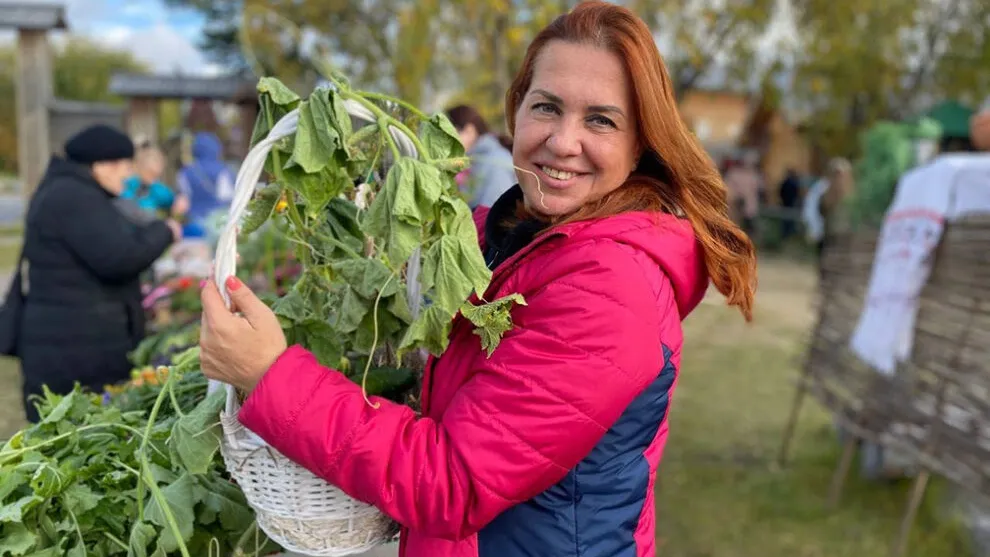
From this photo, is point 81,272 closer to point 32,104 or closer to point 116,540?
point 116,540

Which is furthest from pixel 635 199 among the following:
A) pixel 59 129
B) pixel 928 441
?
pixel 59 129

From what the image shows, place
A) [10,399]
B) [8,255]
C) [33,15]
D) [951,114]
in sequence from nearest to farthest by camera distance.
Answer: [10,399]
[33,15]
[8,255]
[951,114]

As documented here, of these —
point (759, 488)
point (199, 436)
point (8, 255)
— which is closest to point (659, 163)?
point (199, 436)

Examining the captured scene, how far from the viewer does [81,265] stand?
11.5 ft

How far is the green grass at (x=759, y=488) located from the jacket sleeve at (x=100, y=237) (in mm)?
2561

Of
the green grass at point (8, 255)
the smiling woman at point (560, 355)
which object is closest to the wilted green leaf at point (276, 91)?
the smiling woman at point (560, 355)

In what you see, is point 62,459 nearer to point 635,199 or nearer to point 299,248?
point 299,248

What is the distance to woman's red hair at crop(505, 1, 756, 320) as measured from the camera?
1364 mm

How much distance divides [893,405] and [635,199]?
336cm

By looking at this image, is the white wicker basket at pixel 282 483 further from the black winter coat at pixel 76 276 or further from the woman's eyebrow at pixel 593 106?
the black winter coat at pixel 76 276

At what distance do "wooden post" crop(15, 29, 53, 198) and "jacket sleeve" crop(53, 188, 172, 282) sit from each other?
7.75m

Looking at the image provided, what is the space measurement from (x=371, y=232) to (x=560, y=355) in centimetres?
34

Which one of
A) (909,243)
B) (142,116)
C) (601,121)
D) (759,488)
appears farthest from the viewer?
(142,116)

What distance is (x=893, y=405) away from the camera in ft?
13.6
